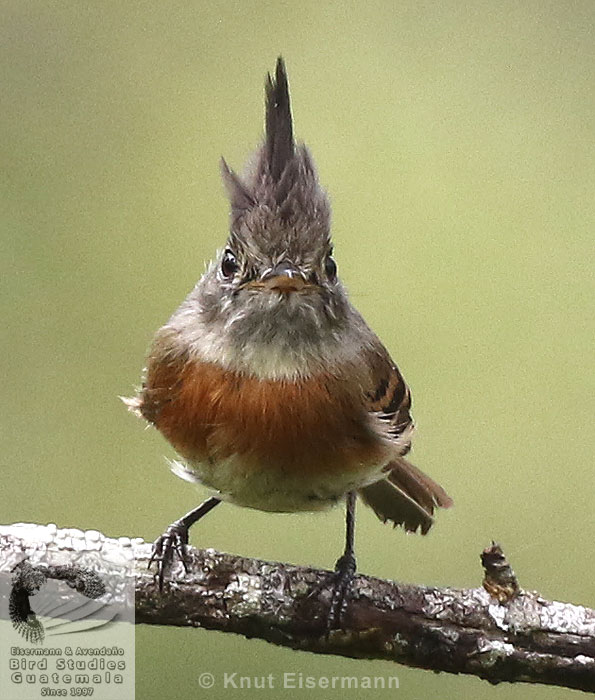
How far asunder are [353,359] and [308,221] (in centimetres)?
29

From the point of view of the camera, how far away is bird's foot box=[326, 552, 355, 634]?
2207mm

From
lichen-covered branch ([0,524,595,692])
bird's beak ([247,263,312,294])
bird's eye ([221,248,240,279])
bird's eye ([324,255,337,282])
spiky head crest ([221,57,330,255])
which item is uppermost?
spiky head crest ([221,57,330,255])

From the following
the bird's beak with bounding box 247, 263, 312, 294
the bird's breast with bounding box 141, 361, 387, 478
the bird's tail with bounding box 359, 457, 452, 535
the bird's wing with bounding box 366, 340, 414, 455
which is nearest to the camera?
the bird's beak with bounding box 247, 263, 312, 294

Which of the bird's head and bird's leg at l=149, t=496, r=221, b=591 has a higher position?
the bird's head

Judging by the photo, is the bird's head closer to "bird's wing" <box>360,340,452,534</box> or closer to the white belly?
the white belly

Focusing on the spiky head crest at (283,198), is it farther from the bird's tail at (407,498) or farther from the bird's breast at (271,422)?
the bird's tail at (407,498)

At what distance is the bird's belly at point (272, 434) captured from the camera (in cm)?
212

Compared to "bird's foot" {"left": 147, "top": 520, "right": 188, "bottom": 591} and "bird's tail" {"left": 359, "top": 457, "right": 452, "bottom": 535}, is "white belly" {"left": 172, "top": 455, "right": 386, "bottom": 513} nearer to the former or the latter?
"bird's foot" {"left": 147, "top": 520, "right": 188, "bottom": 591}

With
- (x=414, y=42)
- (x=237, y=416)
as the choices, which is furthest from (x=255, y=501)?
(x=414, y=42)

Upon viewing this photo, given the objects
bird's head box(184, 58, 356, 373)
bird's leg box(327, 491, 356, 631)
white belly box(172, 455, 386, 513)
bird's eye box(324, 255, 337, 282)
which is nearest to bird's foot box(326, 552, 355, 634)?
bird's leg box(327, 491, 356, 631)

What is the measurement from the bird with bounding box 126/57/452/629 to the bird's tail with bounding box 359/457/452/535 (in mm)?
269

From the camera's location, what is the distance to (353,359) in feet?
7.29

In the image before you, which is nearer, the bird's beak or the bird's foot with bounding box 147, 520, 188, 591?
the bird's beak

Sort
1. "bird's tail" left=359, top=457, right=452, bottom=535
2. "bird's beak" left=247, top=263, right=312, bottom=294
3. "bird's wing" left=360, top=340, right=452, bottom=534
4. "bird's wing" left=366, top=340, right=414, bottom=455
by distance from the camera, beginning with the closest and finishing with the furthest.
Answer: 1. "bird's beak" left=247, top=263, right=312, bottom=294
2. "bird's wing" left=366, top=340, right=414, bottom=455
3. "bird's wing" left=360, top=340, right=452, bottom=534
4. "bird's tail" left=359, top=457, right=452, bottom=535
